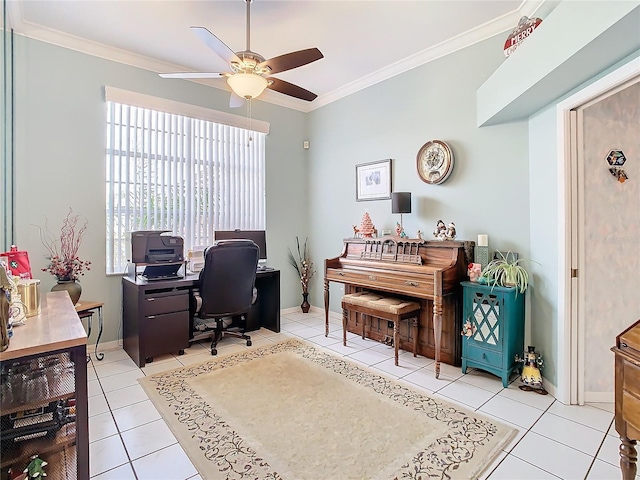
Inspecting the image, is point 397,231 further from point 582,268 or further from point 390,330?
point 582,268

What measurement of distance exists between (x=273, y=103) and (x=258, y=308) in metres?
2.87

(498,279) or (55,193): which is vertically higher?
(55,193)

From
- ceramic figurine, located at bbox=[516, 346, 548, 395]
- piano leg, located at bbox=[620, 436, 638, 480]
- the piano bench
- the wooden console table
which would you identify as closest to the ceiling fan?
the wooden console table

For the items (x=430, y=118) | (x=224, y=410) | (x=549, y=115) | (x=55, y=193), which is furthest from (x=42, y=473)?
(x=430, y=118)

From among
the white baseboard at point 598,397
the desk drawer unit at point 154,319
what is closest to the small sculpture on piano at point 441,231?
the white baseboard at point 598,397

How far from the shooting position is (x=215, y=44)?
2316mm

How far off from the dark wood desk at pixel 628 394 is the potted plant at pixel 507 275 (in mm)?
1340

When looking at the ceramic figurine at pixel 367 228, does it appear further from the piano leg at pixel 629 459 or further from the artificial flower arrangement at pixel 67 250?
the artificial flower arrangement at pixel 67 250

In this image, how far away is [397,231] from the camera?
148 inches

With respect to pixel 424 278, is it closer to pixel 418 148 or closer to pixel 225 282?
pixel 418 148

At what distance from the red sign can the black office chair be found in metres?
2.79

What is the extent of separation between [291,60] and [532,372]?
2.99 m

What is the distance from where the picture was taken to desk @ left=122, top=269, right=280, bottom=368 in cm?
309

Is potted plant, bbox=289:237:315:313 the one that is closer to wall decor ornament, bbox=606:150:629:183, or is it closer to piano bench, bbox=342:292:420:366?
piano bench, bbox=342:292:420:366
